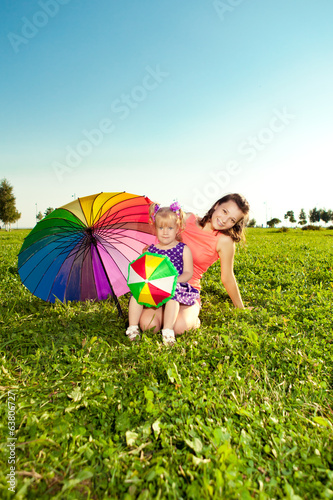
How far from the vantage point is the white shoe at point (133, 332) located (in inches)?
155

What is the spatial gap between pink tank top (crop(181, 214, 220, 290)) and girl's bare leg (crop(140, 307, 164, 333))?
2.64 ft

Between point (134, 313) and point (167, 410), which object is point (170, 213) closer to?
point (134, 313)

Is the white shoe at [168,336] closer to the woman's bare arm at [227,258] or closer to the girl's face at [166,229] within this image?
the girl's face at [166,229]

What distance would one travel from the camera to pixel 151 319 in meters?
→ 4.17

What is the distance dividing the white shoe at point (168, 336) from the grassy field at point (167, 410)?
0.34 feet

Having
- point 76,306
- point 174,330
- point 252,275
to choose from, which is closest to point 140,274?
point 174,330

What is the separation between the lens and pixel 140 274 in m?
3.80

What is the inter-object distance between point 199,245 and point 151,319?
1356 mm

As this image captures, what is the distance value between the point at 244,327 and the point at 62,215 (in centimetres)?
285

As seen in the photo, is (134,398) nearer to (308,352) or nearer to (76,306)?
(308,352)

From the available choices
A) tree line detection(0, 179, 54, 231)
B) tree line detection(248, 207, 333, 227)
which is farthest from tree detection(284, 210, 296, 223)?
tree line detection(0, 179, 54, 231)

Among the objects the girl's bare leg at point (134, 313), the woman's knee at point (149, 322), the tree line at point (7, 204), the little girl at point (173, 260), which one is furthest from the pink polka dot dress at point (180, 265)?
the tree line at point (7, 204)

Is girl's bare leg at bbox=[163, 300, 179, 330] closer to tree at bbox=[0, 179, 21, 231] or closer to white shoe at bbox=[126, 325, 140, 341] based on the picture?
white shoe at bbox=[126, 325, 140, 341]

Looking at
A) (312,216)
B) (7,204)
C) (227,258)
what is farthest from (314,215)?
(227,258)
